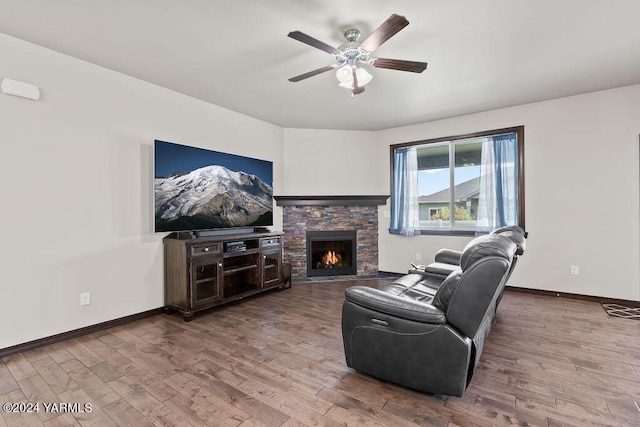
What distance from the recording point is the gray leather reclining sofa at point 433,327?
1649mm

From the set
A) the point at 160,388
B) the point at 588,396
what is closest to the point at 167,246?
the point at 160,388

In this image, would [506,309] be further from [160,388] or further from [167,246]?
[167,246]

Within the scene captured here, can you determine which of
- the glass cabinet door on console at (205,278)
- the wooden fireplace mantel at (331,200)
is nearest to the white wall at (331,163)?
the wooden fireplace mantel at (331,200)

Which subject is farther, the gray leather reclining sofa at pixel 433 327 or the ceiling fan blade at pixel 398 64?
the ceiling fan blade at pixel 398 64

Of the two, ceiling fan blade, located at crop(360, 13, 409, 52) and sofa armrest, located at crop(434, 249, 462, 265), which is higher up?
ceiling fan blade, located at crop(360, 13, 409, 52)

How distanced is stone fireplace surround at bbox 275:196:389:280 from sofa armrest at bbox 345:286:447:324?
3064mm

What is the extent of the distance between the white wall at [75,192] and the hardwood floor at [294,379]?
1.19 feet

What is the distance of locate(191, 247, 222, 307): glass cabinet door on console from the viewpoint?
328 cm

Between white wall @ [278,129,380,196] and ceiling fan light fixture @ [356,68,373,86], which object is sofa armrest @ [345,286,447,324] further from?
white wall @ [278,129,380,196]

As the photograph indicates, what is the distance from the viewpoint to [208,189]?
3.76 meters

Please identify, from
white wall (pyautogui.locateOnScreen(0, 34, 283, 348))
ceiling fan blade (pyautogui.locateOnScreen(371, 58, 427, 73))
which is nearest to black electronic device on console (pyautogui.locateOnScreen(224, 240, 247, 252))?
white wall (pyautogui.locateOnScreen(0, 34, 283, 348))

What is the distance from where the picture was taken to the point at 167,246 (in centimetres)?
349

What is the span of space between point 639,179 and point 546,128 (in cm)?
117

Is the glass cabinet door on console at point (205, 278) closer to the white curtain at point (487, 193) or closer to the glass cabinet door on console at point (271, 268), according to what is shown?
the glass cabinet door on console at point (271, 268)
